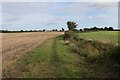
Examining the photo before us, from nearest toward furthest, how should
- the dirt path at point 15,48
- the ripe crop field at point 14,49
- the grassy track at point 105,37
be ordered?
the ripe crop field at point 14,49
the dirt path at point 15,48
the grassy track at point 105,37

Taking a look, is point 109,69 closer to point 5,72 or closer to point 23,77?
point 23,77

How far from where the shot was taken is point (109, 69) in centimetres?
1330

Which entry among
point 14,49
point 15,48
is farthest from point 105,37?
point 14,49

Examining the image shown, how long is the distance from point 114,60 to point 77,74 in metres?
2.52

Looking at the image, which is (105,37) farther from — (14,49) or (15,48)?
(14,49)

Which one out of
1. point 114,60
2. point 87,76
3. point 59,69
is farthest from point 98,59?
point 87,76

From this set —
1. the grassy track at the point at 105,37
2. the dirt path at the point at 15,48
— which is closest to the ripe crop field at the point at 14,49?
the dirt path at the point at 15,48

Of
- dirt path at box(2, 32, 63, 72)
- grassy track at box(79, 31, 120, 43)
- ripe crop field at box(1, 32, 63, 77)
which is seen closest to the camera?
ripe crop field at box(1, 32, 63, 77)

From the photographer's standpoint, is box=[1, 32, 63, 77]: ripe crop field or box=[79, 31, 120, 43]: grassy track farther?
box=[79, 31, 120, 43]: grassy track

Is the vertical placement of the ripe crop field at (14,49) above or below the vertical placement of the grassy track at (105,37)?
below

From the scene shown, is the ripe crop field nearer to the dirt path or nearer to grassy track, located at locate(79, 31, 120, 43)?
the dirt path

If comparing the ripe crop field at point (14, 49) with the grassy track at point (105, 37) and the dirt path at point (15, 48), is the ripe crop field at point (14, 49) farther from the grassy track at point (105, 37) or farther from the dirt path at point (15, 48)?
the grassy track at point (105, 37)


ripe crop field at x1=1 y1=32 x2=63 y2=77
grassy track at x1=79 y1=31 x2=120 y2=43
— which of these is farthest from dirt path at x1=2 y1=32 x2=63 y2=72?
grassy track at x1=79 y1=31 x2=120 y2=43

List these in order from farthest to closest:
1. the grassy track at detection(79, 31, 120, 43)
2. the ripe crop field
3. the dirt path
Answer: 1. the grassy track at detection(79, 31, 120, 43)
2. the dirt path
3. the ripe crop field
